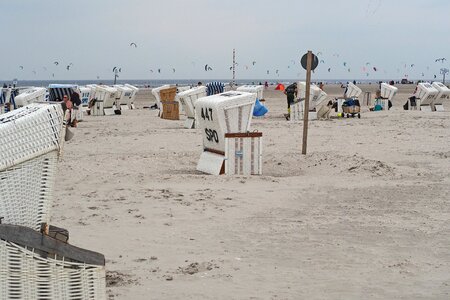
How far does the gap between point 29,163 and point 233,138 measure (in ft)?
26.4

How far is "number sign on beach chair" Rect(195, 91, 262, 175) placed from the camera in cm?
1147

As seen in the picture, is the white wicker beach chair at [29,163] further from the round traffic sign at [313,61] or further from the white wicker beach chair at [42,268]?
the round traffic sign at [313,61]

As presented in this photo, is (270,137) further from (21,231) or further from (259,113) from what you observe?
(21,231)

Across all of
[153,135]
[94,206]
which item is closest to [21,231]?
[94,206]

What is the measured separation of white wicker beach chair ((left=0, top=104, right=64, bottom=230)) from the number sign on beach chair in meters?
7.81

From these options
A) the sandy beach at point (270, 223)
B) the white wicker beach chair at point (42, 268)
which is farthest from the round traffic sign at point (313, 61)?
the white wicker beach chair at point (42, 268)

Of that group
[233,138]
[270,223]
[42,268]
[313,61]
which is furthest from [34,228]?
[313,61]

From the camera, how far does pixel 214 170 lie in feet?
37.9

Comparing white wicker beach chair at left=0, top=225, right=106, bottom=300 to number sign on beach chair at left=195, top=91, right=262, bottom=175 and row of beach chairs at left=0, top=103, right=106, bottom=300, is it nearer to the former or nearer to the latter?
row of beach chairs at left=0, top=103, right=106, bottom=300

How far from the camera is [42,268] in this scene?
343cm

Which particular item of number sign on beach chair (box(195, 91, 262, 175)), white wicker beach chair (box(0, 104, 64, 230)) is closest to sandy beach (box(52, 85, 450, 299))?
number sign on beach chair (box(195, 91, 262, 175))

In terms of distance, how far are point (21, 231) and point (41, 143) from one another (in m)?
0.46

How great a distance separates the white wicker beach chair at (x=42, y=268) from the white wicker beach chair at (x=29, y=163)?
0.47 feet

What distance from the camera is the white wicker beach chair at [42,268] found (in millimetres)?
3350
